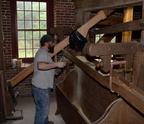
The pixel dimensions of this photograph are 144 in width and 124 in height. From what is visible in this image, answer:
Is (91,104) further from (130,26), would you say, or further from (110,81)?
(130,26)

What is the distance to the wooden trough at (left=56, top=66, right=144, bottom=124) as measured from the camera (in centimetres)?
214

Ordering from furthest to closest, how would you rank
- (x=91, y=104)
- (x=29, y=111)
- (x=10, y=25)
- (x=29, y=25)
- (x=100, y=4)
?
(x=29, y=25) → (x=10, y=25) → (x=29, y=111) → (x=91, y=104) → (x=100, y=4)

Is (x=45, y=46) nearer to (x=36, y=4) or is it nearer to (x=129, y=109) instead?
(x=129, y=109)

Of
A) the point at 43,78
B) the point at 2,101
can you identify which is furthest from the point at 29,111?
the point at 43,78

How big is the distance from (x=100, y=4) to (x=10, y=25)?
2.69 metres

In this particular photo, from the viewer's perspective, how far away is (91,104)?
136 inches

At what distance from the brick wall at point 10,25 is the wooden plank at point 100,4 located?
121 cm

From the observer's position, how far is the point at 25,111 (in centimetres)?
434

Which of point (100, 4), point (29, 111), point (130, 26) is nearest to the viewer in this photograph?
point (130, 26)

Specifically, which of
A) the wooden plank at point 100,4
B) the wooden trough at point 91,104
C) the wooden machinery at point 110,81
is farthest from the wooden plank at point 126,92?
the wooden plank at point 100,4

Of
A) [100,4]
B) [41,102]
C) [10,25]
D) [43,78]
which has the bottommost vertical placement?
[41,102]

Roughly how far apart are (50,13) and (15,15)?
0.93 meters

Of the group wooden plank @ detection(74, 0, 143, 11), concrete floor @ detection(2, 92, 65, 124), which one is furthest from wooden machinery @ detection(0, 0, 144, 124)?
concrete floor @ detection(2, 92, 65, 124)

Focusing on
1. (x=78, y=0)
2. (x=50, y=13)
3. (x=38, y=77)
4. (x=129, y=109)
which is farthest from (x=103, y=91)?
(x=50, y=13)
